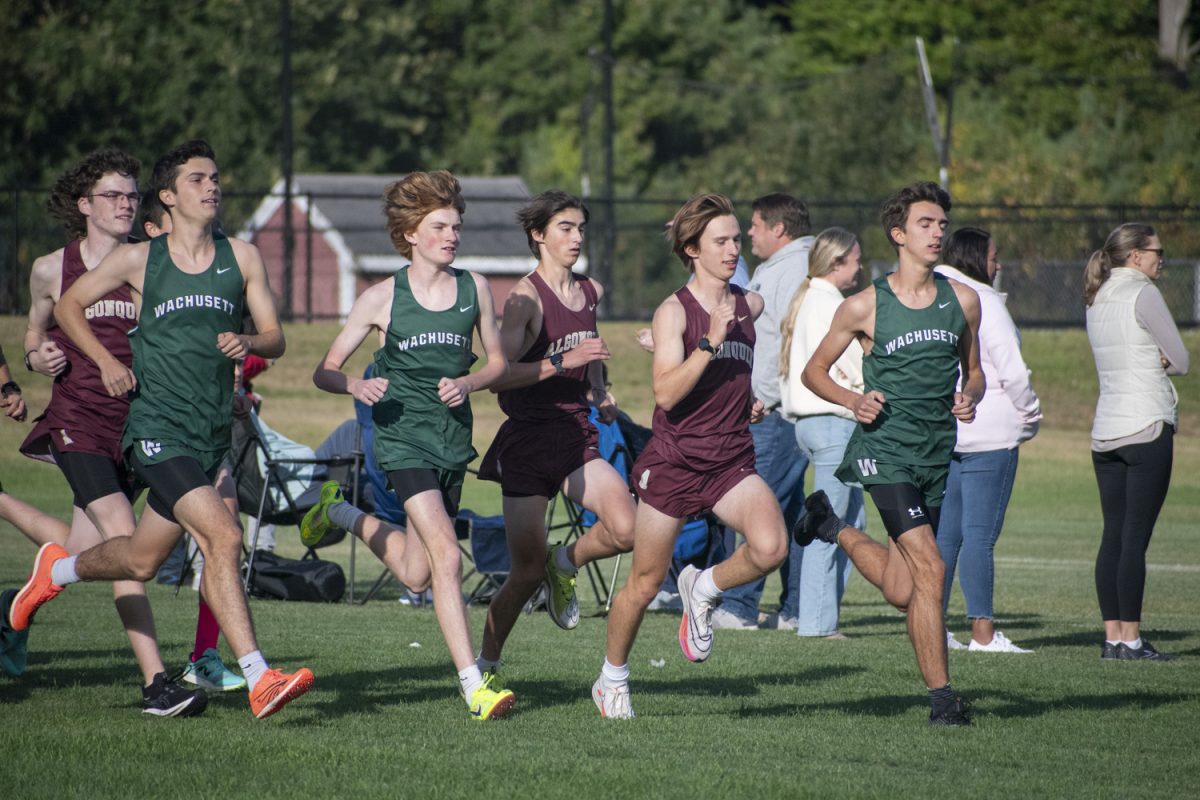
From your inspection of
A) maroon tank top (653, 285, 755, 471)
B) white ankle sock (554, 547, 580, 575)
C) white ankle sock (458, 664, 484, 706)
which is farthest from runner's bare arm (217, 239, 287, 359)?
white ankle sock (554, 547, 580, 575)

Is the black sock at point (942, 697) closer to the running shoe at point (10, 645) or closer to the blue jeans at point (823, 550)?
the blue jeans at point (823, 550)

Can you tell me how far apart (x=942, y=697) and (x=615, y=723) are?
133 cm

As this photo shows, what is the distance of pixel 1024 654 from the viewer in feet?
29.5

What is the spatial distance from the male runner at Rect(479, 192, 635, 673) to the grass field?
20.8 inches

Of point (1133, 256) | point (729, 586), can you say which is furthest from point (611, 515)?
point (1133, 256)

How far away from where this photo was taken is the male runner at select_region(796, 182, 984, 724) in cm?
673

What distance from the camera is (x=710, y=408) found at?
6891 millimetres

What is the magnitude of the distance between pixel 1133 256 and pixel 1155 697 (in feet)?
8.79

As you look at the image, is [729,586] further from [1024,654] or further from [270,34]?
[270,34]

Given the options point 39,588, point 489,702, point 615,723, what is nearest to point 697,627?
point 615,723

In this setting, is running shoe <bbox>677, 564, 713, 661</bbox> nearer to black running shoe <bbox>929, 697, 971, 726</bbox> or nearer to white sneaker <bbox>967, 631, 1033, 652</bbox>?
black running shoe <bbox>929, 697, 971, 726</bbox>

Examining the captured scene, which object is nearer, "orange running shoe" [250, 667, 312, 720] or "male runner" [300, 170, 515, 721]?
"orange running shoe" [250, 667, 312, 720]

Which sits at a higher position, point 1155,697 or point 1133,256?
point 1133,256

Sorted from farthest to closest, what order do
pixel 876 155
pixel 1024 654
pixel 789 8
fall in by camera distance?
pixel 789 8 → pixel 876 155 → pixel 1024 654
